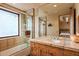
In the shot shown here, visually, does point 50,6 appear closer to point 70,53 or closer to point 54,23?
point 54,23

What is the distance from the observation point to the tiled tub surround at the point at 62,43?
135 centimetres

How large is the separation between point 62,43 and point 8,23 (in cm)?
88

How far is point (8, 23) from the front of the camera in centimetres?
156

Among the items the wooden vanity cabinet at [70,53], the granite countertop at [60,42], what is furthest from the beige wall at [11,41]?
the wooden vanity cabinet at [70,53]

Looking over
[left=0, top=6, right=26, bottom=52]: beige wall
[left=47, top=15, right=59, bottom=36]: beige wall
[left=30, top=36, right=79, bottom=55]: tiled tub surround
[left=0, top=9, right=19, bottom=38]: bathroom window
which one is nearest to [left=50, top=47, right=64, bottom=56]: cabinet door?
[left=30, top=36, right=79, bottom=55]: tiled tub surround

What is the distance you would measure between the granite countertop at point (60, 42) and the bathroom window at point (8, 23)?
15.6 inches

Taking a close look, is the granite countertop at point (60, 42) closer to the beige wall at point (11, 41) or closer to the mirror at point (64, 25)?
the mirror at point (64, 25)

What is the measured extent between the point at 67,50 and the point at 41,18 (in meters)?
0.63

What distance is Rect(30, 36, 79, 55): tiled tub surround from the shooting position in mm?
1352

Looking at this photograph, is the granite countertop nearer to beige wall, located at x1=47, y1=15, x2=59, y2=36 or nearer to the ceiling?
beige wall, located at x1=47, y1=15, x2=59, y2=36

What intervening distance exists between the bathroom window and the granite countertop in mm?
397

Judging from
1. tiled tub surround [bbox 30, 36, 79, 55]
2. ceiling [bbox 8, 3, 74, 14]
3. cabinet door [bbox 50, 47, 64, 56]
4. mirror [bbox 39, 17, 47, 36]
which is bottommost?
cabinet door [bbox 50, 47, 64, 56]

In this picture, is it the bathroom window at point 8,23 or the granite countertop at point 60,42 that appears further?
the bathroom window at point 8,23

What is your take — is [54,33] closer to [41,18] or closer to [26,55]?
[41,18]
